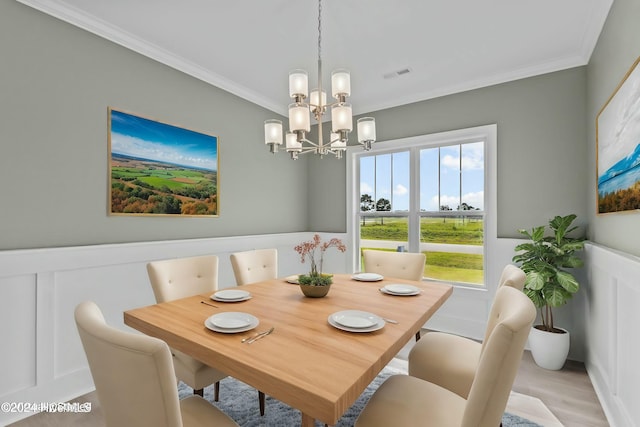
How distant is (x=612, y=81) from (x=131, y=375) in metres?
3.00

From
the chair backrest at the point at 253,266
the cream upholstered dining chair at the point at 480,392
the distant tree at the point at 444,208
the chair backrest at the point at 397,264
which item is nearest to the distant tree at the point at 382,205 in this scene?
the distant tree at the point at 444,208

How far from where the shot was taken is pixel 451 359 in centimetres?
158

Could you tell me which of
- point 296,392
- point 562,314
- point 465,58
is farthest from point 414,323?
point 465,58

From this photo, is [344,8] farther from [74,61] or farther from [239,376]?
[239,376]

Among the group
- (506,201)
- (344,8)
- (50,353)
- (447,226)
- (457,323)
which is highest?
(344,8)

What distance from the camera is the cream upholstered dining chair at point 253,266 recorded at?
2.40 metres

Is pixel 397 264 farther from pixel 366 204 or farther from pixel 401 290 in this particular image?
pixel 366 204

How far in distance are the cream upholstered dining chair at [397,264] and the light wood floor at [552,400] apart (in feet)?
2.55

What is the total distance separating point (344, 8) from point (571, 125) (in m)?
2.32

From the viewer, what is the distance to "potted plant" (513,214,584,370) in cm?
233

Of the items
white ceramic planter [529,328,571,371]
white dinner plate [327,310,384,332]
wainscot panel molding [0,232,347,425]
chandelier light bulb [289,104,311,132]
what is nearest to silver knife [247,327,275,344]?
white dinner plate [327,310,384,332]

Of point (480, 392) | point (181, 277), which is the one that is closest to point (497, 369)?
point (480, 392)

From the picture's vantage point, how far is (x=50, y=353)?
2.00 meters

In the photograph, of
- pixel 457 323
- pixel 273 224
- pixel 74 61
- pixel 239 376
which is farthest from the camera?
pixel 273 224
